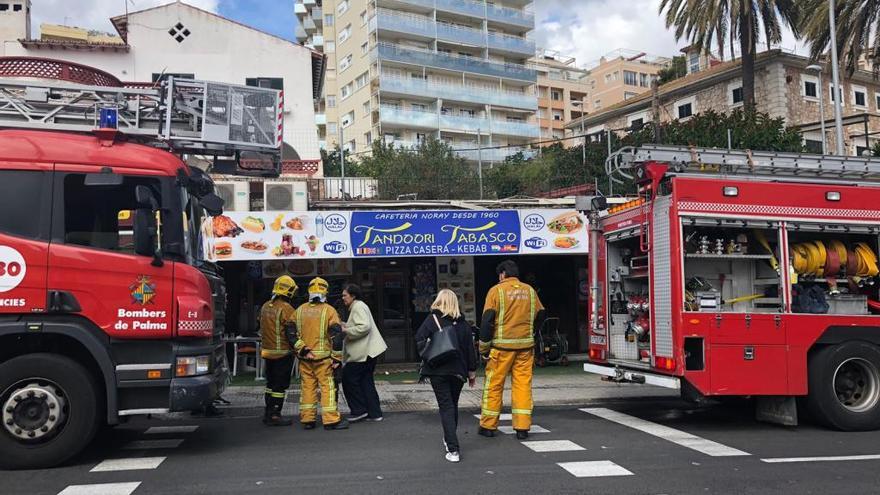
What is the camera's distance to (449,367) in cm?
677

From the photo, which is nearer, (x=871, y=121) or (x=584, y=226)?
(x=584, y=226)

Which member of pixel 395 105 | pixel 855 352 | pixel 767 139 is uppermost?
pixel 395 105

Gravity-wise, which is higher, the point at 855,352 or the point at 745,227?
the point at 745,227

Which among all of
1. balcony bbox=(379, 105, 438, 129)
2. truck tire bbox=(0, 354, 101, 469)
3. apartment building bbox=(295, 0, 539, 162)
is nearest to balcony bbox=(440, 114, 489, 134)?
apartment building bbox=(295, 0, 539, 162)

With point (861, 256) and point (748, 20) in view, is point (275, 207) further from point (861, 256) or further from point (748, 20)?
point (748, 20)

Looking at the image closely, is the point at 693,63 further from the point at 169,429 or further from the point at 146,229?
the point at 146,229

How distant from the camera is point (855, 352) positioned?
805 centimetres

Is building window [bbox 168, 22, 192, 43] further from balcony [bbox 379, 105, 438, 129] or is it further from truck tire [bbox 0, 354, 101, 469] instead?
truck tire [bbox 0, 354, 101, 469]

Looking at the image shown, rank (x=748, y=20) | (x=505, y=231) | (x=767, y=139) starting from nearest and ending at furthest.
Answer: (x=505, y=231) < (x=767, y=139) < (x=748, y=20)

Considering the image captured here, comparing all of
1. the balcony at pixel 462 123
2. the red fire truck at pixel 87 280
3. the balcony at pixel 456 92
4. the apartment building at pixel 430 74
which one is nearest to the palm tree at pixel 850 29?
the red fire truck at pixel 87 280

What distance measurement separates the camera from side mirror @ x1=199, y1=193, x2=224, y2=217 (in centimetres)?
702

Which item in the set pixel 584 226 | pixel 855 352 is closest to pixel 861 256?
pixel 855 352

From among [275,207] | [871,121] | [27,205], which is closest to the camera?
[27,205]

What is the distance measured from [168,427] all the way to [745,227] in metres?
7.28
